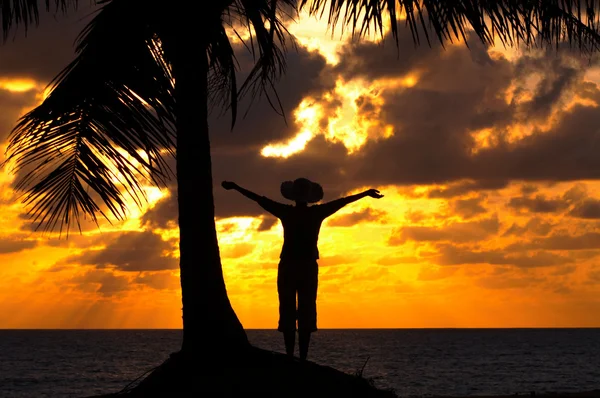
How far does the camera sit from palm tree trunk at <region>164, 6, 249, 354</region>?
944 centimetres

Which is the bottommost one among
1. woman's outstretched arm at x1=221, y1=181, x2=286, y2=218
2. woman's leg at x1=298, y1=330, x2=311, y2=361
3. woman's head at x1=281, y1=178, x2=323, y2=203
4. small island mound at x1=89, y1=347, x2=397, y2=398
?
small island mound at x1=89, y1=347, x2=397, y2=398

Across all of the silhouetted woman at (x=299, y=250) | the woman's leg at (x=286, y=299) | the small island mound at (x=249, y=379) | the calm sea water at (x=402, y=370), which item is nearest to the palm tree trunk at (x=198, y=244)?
the small island mound at (x=249, y=379)

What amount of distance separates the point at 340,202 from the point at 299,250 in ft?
2.36

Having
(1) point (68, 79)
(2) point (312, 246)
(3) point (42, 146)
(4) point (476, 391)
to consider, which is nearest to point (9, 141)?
(3) point (42, 146)

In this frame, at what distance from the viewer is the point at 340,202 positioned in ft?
31.6

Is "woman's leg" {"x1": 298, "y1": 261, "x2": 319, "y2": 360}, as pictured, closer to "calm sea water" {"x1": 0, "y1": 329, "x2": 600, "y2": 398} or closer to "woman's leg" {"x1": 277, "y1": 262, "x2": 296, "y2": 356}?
"woman's leg" {"x1": 277, "y1": 262, "x2": 296, "y2": 356}

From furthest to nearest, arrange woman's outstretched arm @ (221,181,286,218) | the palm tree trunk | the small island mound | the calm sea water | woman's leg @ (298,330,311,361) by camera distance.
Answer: the calm sea water, woman's leg @ (298,330,311,361), woman's outstretched arm @ (221,181,286,218), the palm tree trunk, the small island mound

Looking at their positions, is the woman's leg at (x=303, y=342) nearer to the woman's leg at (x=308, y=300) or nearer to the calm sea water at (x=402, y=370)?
the woman's leg at (x=308, y=300)

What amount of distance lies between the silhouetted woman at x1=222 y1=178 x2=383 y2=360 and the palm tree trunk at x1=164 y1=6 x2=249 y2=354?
379 mm

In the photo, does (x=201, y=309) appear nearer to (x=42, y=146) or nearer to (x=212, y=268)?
(x=212, y=268)

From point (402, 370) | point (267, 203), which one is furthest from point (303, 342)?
point (402, 370)

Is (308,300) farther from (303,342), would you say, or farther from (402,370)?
(402,370)

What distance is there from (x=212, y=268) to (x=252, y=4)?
331cm

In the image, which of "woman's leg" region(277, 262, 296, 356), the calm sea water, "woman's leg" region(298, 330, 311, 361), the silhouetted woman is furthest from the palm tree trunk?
the calm sea water
